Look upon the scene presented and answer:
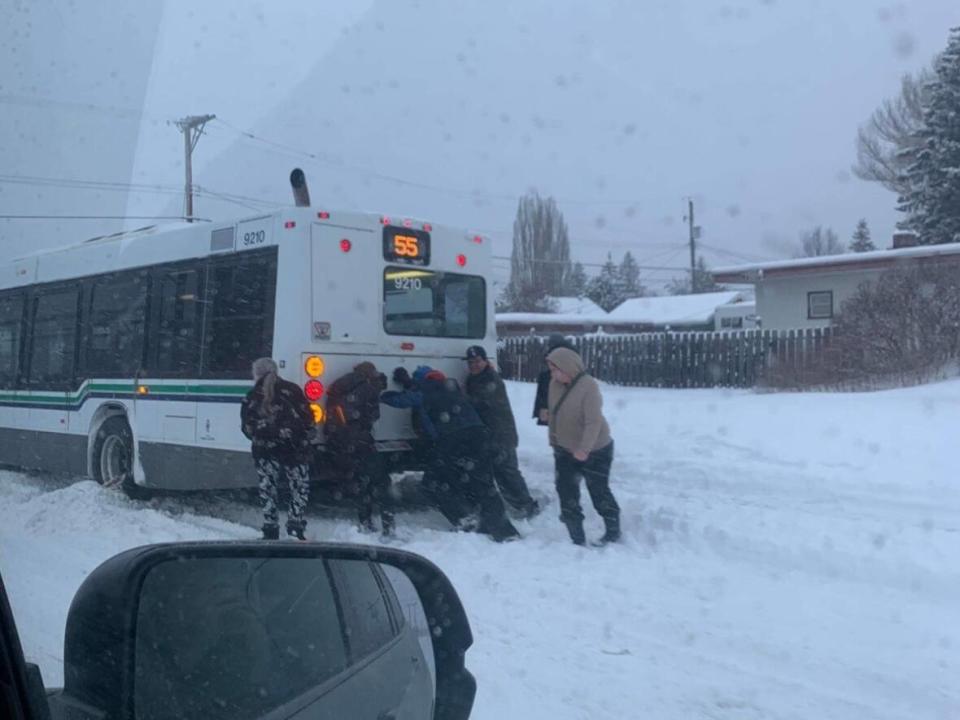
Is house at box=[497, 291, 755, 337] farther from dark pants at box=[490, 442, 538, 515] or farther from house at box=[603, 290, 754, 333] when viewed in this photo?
dark pants at box=[490, 442, 538, 515]

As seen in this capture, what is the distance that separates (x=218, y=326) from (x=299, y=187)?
5.55ft

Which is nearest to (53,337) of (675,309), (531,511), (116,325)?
(116,325)

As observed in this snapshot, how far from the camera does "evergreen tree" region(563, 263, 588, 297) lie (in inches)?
2697

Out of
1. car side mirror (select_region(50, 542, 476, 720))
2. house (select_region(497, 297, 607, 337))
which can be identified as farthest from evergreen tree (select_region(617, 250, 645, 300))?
car side mirror (select_region(50, 542, 476, 720))

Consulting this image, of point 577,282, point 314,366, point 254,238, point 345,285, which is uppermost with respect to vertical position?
point 577,282

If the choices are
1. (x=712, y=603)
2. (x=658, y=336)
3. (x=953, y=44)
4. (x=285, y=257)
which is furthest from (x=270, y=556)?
(x=953, y=44)

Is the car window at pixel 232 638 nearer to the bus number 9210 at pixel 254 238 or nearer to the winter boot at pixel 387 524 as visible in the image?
the winter boot at pixel 387 524

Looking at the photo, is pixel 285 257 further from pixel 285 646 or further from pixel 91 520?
pixel 285 646

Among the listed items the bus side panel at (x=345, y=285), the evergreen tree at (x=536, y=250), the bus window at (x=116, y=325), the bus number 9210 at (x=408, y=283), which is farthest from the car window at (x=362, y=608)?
the evergreen tree at (x=536, y=250)

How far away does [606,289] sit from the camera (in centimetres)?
7531

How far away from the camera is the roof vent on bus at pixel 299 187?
32.1ft

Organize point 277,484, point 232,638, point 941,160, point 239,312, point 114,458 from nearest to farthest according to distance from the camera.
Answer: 1. point 232,638
2. point 277,484
3. point 239,312
4. point 114,458
5. point 941,160

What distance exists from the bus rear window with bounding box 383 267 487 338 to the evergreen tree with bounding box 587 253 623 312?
62671 mm

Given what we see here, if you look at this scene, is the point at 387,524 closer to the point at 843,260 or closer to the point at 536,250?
the point at 843,260
